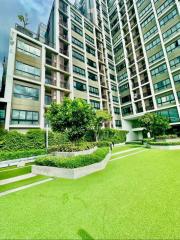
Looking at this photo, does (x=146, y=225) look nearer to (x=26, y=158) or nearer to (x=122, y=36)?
(x=26, y=158)

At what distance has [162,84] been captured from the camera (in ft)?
106

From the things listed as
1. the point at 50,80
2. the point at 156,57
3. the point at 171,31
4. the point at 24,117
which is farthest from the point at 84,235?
the point at 171,31

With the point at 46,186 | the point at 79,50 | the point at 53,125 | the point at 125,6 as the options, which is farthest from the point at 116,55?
the point at 46,186

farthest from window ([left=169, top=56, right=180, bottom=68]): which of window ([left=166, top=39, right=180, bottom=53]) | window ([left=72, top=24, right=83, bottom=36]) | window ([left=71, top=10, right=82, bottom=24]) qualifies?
window ([left=71, top=10, right=82, bottom=24])

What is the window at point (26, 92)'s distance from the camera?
21216 millimetres

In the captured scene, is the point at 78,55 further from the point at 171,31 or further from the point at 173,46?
the point at 171,31

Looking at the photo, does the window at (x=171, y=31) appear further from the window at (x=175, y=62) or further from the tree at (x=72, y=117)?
the tree at (x=72, y=117)

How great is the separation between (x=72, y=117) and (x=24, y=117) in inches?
472

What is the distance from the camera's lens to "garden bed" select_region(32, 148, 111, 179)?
323 inches

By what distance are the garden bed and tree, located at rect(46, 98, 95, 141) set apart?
4.24m

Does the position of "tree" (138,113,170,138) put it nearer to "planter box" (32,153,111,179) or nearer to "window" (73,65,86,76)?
"planter box" (32,153,111,179)

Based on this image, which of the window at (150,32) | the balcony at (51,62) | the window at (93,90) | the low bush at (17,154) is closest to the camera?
the low bush at (17,154)

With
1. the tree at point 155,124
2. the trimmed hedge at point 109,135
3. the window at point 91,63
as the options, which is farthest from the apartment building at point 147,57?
the window at point 91,63

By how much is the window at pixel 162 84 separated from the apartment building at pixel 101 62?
224 millimetres
